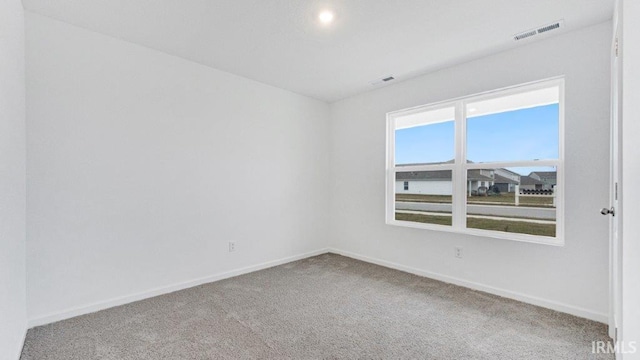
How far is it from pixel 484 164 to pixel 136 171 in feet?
12.1

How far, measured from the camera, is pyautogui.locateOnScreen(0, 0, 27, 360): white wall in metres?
1.56

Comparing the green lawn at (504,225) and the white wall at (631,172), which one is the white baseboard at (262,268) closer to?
the green lawn at (504,225)

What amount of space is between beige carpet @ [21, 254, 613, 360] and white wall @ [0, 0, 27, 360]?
0.39 metres

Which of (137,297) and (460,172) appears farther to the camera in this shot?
(460,172)

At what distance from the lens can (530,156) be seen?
2.81 metres

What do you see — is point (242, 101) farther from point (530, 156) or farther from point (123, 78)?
point (530, 156)

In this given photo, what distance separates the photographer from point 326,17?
2.33 meters

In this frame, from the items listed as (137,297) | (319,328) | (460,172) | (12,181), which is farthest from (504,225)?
(12,181)

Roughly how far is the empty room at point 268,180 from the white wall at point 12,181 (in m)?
0.03

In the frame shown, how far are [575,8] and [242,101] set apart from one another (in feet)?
11.1

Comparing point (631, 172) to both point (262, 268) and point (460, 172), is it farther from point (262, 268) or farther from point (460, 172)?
point (262, 268)

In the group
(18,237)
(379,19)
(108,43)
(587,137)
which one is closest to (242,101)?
(108,43)

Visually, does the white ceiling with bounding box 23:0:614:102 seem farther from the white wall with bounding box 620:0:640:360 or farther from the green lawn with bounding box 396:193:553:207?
the green lawn with bounding box 396:193:553:207

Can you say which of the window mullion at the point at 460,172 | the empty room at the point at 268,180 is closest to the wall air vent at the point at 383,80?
the empty room at the point at 268,180
